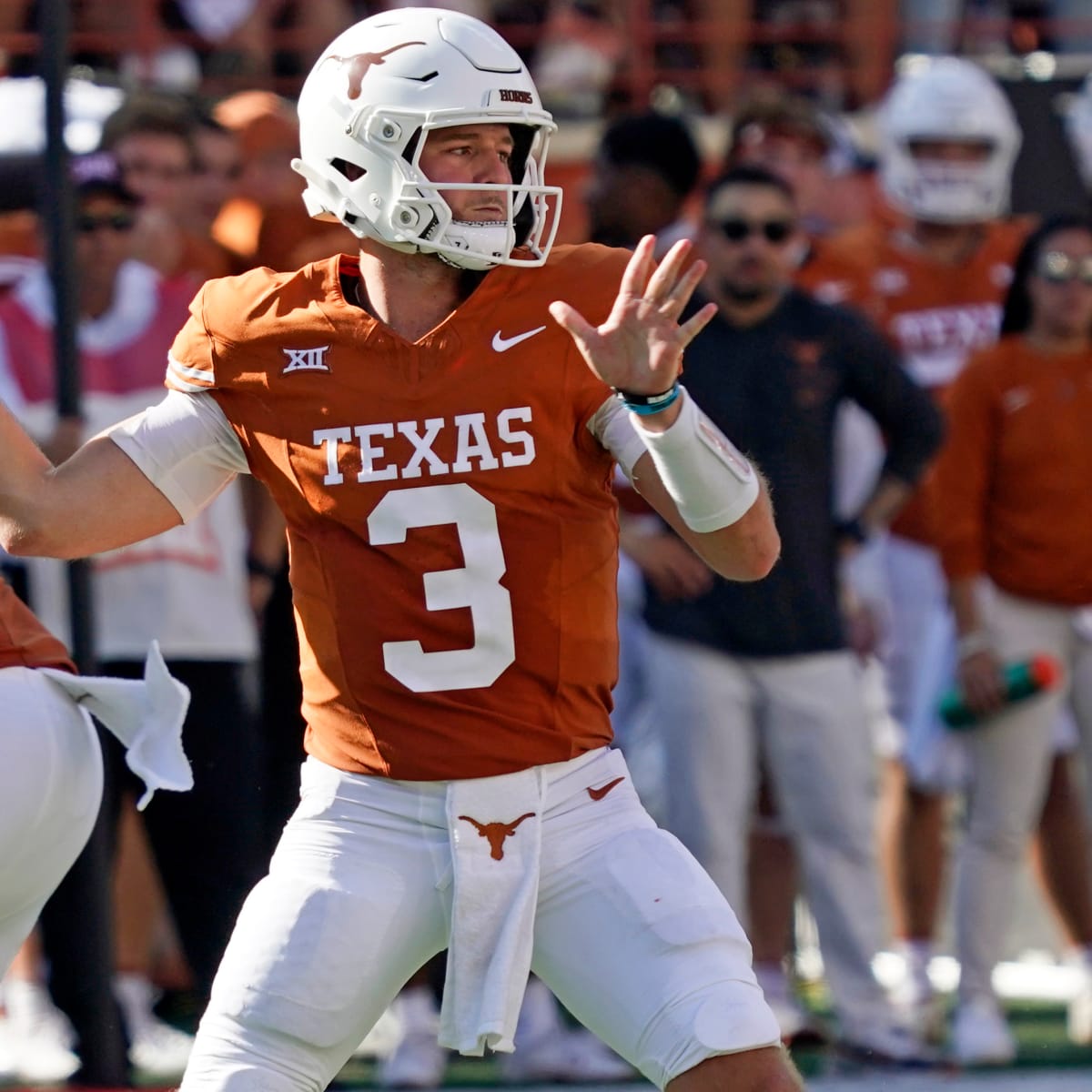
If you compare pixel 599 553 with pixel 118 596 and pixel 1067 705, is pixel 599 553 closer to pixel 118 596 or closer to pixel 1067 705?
pixel 118 596

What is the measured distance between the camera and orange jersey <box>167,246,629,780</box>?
10.7 ft

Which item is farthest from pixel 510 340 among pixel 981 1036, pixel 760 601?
pixel 981 1036

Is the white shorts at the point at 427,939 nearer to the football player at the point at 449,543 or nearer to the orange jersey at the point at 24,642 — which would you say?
the football player at the point at 449,543

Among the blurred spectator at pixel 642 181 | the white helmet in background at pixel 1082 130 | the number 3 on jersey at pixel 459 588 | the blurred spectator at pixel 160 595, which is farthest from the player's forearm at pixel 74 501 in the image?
the white helmet in background at pixel 1082 130

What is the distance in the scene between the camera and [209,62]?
909 centimetres

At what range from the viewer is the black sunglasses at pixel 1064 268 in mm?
5762

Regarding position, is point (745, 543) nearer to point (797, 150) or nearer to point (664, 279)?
point (664, 279)

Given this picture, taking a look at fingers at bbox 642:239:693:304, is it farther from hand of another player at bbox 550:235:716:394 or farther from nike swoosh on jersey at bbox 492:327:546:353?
nike swoosh on jersey at bbox 492:327:546:353

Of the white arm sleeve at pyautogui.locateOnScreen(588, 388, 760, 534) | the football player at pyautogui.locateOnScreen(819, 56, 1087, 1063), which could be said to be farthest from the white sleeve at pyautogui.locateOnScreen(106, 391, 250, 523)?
the football player at pyautogui.locateOnScreen(819, 56, 1087, 1063)

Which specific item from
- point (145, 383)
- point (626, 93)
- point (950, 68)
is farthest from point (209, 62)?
point (145, 383)

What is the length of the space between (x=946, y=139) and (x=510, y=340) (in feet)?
12.8

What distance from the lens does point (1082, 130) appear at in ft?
25.7

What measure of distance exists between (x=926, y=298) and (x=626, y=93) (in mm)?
3012

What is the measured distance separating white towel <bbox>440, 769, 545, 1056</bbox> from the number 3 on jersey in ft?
0.54
